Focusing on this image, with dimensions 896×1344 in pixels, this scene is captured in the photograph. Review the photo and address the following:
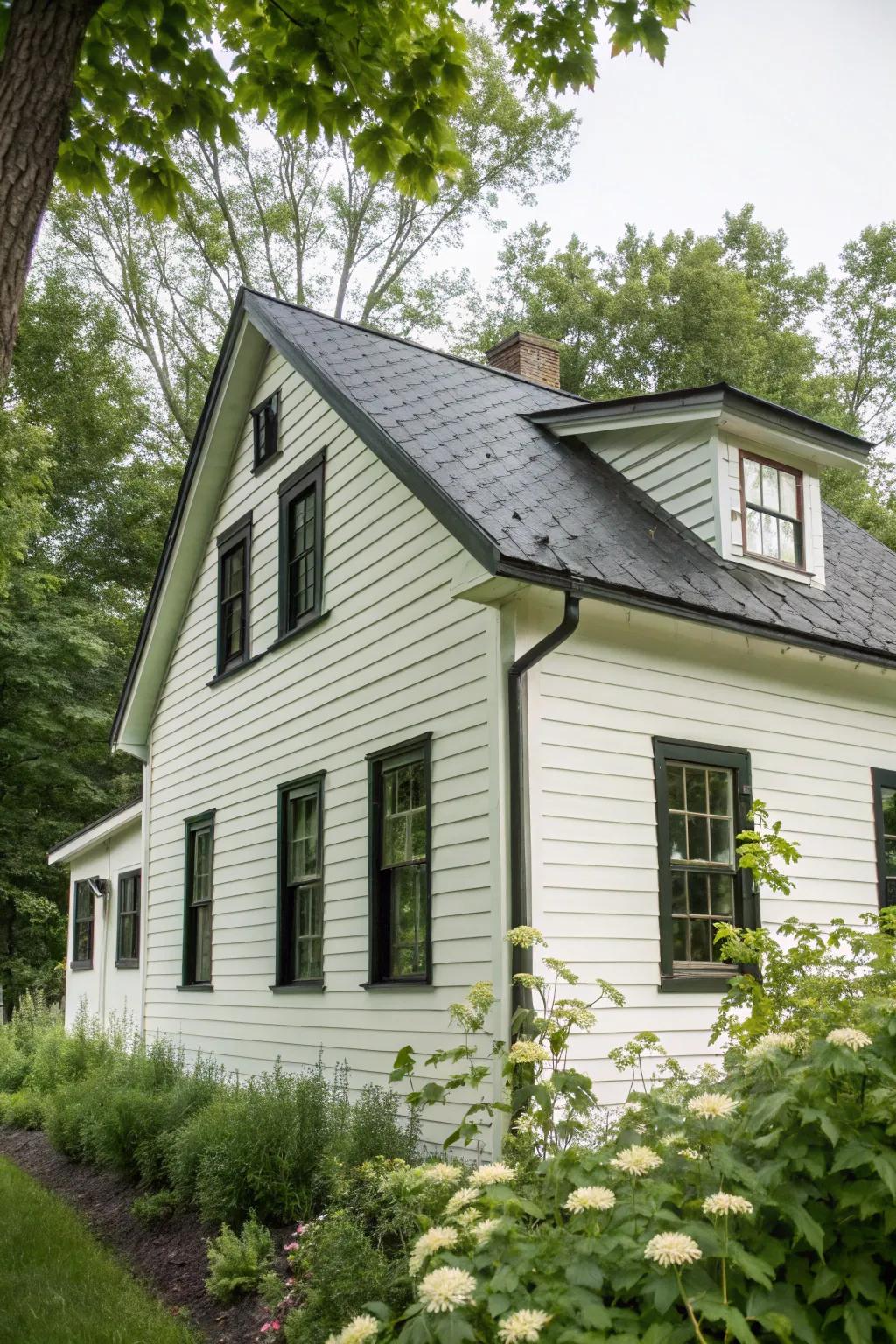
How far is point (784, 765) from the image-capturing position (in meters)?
8.84

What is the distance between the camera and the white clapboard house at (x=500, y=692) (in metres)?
7.37

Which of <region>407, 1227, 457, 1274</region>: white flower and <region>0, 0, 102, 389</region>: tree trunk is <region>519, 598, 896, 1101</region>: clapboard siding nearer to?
<region>0, 0, 102, 389</region>: tree trunk

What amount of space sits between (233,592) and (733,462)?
5857mm

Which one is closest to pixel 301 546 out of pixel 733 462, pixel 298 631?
pixel 298 631

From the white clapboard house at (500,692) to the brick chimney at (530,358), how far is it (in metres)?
1.47

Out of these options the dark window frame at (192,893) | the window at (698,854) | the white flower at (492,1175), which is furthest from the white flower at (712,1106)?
the dark window frame at (192,893)

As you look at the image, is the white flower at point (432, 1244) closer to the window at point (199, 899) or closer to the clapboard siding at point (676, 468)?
the clapboard siding at point (676, 468)

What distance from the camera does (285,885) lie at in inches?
410

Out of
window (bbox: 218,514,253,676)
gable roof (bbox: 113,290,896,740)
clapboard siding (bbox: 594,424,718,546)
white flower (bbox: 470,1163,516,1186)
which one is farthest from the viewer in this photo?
window (bbox: 218,514,253,676)

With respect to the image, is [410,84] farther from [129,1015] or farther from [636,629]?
[129,1015]

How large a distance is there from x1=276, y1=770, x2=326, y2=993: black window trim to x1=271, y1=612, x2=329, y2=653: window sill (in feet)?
4.23

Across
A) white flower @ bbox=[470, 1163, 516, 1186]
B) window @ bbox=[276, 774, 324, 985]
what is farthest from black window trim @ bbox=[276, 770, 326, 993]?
white flower @ bbox=[470, 1163, 516, 1186]

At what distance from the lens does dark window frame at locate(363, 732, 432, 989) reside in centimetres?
804

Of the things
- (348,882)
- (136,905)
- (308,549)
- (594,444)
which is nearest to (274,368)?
(308,549)
